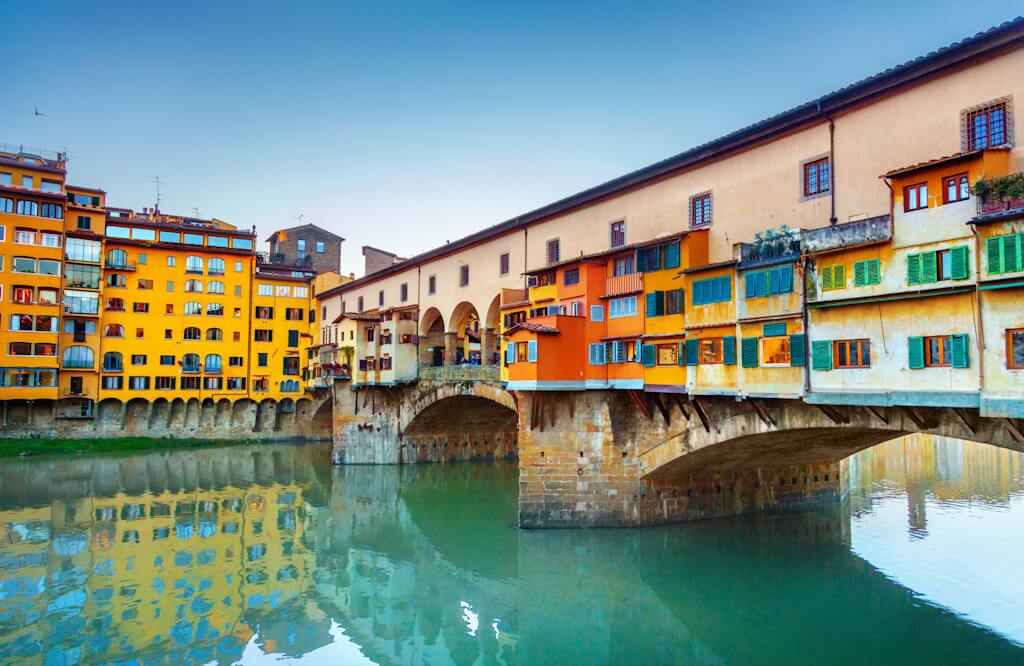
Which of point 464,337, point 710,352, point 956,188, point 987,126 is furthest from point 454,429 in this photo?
point 987,126

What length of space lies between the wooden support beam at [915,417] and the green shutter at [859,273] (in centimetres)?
317

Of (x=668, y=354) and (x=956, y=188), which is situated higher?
(x=956, y=188)

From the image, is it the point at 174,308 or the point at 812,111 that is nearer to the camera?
the point at 812,111

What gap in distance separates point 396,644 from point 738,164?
57.6ft

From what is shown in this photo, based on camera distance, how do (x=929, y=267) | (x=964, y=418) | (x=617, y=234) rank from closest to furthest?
1. (x=929, y=267)
2. (x=964, y=418)
3. (x=617, y=234)

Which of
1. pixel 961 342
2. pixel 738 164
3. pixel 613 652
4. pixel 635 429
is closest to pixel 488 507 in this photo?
pixel 635 429

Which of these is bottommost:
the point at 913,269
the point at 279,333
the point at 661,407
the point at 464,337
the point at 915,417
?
the point at 661,407

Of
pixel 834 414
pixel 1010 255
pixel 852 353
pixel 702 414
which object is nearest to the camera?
pixel 1010 255

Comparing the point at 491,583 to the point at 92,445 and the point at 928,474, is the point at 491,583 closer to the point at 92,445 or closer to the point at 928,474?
the point at 928,474

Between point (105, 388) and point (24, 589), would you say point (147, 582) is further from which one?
point (105, 388)

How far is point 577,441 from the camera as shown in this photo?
25141 millimetres

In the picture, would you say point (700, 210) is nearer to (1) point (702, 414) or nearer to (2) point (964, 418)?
(1) point (702, 414)

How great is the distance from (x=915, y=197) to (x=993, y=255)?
232 centimetres

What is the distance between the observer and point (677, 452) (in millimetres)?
23047
